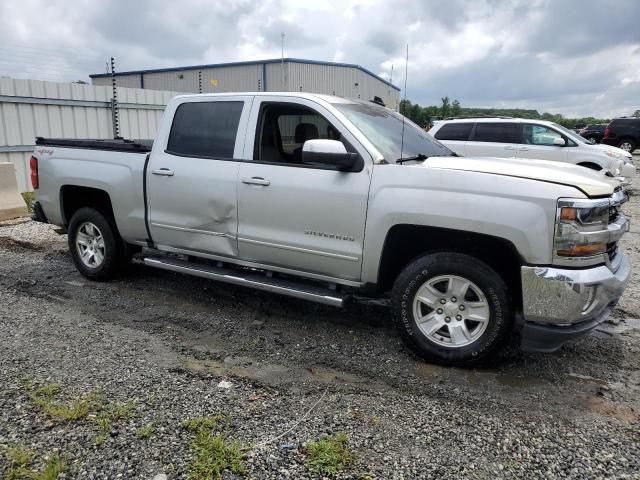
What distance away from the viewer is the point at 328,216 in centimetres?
405

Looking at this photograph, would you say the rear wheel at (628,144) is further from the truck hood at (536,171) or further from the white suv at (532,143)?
the truck hood at (536,171)

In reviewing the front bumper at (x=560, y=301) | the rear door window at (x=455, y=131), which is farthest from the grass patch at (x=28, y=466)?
the rear door window at (x=455, y=131)

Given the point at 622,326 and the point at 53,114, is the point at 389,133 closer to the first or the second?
the point at 622,326

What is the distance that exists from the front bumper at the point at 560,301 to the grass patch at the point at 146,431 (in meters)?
2.38

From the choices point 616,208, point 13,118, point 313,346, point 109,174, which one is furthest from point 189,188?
point 13,118

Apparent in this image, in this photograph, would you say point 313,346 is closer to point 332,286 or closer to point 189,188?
point 332,286

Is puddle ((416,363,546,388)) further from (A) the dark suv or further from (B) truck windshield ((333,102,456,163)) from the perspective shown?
(A) the dark suv

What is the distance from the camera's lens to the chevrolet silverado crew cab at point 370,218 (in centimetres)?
339

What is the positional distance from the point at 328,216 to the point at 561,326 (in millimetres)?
1786

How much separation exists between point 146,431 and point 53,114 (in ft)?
33.9

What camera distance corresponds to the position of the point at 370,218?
3.88 metres

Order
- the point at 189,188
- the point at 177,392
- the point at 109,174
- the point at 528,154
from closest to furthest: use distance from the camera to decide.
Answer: the point at 177,392, the point at 189,188, the point at 109,174, the point at 528,154

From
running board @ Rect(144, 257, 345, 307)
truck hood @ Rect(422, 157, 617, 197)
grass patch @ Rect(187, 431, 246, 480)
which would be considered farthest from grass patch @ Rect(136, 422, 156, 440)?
truck hood @ Rect(422, 157, 617, 197)

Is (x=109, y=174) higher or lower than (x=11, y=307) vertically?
higher
